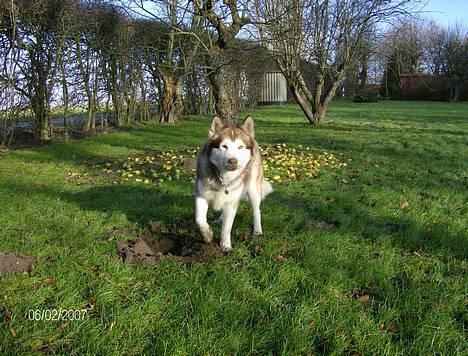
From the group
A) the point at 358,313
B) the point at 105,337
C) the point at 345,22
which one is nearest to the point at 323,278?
the point at 358,313

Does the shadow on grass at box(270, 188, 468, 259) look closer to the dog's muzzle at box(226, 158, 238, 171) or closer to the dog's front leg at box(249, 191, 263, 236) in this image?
the dog's front leg at box(249, 191, 263, 236)

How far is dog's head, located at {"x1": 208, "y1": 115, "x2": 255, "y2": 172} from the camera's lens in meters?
3.81

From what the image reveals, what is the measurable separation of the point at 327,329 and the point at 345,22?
1366 centimetres

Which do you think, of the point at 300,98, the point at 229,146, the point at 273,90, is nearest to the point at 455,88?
the point at 273,90

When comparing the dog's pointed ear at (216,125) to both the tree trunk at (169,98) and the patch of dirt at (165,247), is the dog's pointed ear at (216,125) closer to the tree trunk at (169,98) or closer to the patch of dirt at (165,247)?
the patch of dirt at (165,247)

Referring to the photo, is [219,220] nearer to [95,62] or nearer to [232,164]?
[232,164]

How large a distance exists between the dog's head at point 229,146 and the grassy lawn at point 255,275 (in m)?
0.82

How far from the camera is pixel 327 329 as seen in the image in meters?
2.47

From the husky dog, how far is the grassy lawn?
34 centimetres

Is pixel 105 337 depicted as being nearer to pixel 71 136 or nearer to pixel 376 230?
pixel 376 230

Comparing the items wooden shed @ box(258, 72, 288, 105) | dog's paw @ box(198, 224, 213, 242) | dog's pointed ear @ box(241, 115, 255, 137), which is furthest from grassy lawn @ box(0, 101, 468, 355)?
wooden shed @ box(258, 72, 288, 105)

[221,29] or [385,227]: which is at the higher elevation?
[221,29]

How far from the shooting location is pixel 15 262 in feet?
10.3

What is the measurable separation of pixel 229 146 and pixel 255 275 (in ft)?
4.49
